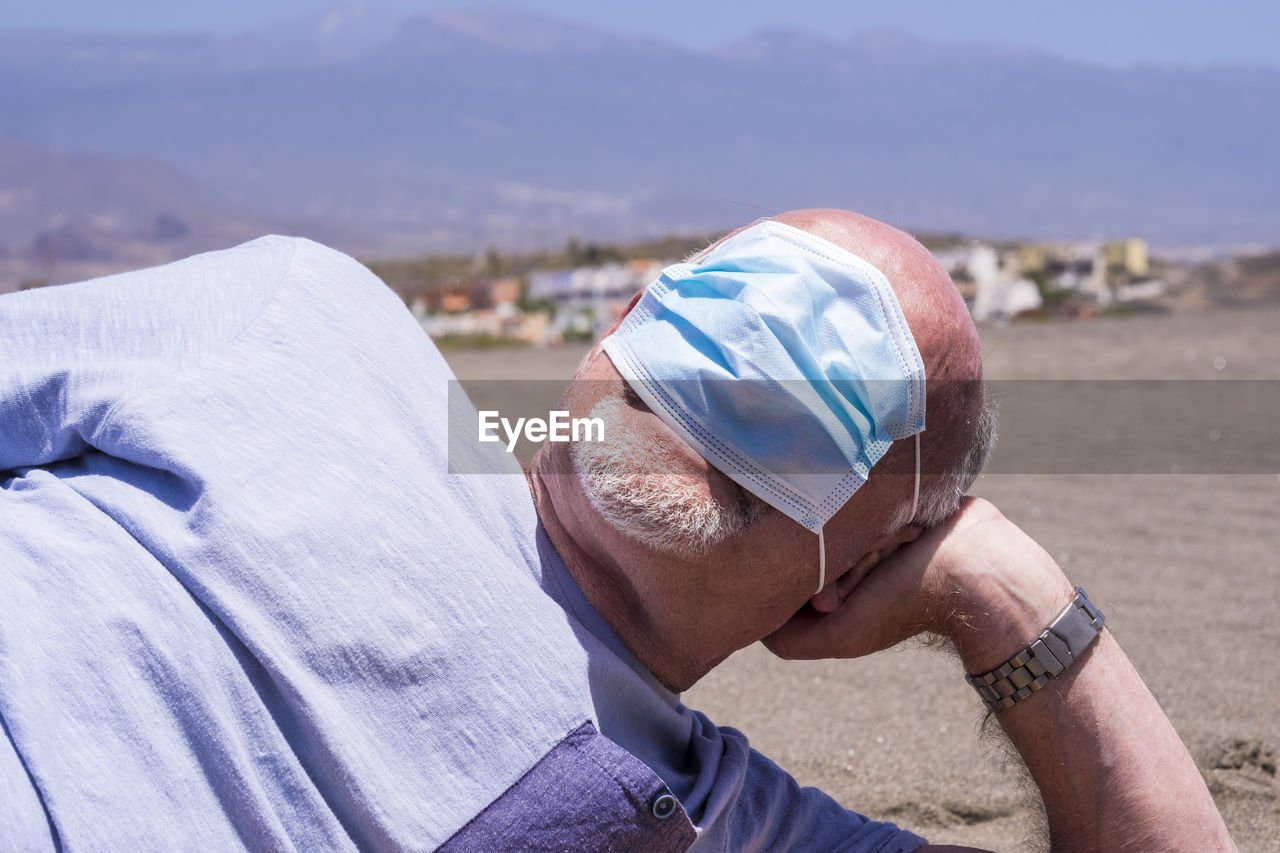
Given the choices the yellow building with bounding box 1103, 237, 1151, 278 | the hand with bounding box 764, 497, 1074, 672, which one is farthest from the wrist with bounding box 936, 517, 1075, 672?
the yellow building with bounding box 1103, 237, 1151, 278

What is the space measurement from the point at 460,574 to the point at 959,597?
0.67 metres

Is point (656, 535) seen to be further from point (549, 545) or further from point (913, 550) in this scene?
point (913, 550)

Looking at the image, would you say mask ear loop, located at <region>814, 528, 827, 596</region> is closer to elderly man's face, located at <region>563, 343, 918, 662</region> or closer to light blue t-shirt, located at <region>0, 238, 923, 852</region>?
elderly man's face, located at <region>563, 343, 918, 662</region>

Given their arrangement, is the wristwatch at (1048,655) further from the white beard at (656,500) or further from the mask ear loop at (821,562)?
the white beard at (656,500)

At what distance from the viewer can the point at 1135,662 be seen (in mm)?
2867

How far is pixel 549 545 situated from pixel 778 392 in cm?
36

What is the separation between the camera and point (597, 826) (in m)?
1.31

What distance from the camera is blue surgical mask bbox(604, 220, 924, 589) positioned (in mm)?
1444

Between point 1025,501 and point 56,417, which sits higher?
point 56,417

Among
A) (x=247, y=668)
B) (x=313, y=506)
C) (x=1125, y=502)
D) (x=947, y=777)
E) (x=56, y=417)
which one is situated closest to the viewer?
(x=247, y=668)

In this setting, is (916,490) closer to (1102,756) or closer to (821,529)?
(821,529)

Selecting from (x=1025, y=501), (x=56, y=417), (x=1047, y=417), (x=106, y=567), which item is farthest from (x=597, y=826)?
(x=1047, y=417)

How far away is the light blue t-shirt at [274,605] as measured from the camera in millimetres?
1188

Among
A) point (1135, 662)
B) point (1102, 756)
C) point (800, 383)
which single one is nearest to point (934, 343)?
point (800, 383)
